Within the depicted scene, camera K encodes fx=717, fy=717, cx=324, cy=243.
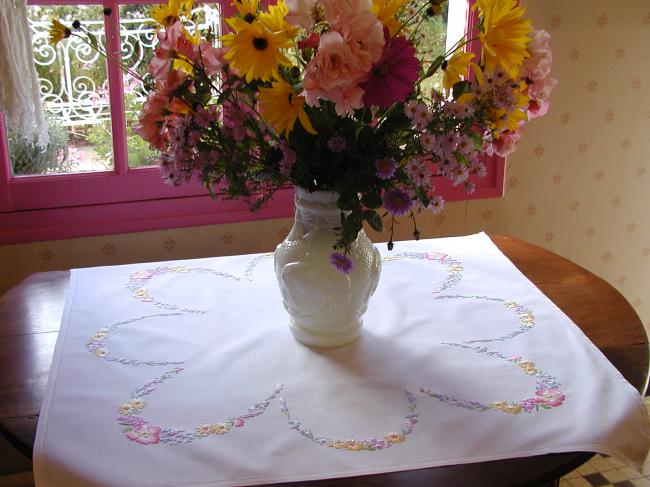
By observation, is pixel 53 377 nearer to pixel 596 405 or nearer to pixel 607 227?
pixel 596 405

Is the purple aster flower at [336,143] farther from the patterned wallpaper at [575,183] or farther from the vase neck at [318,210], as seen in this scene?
the patterned wallpaper at [575,183]

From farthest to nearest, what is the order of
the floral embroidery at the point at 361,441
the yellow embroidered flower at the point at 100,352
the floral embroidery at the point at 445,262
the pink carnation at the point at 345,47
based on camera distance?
the floral embroidery at the point at 445,262
the yellow embroidered flower at the point at 100,352
the floral embroidery at the point at 361,441
the pink carnation at the point at 345,47

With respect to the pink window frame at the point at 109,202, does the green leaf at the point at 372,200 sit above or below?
above

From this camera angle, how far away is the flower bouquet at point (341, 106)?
960mm

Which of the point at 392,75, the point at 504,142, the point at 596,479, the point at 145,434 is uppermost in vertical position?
the point at 392,75

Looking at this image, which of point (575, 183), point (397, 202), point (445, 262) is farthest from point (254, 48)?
point (575, 183)

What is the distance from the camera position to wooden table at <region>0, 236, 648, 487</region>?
964 millimetres

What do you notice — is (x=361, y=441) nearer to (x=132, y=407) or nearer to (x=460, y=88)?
(x=132, y=407)

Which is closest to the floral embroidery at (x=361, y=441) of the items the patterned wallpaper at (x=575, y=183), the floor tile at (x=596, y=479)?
the patterned wallpaper at (x=575, y=183)

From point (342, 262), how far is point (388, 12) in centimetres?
37

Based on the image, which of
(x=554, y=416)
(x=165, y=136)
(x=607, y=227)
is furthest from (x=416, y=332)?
(x=607, y=227)

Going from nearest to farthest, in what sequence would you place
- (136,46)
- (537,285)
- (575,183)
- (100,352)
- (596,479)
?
(100,352) < (537,285) < (136,46) < (596,479) < (575,183)

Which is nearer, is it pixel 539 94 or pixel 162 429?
pixel 162 429

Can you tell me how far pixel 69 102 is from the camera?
188cm
